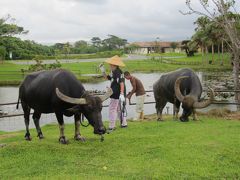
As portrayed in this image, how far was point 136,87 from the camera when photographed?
42.7 ft

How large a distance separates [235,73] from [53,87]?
11689mm

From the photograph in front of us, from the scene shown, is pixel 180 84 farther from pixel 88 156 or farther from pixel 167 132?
pixel 88 156

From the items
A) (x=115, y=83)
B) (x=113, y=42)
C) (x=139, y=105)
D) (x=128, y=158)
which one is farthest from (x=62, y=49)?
(x=128, y=158)

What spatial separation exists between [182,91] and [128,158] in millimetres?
5801

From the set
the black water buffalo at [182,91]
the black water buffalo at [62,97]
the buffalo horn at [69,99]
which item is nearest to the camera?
the buffalo horn at [69,99]

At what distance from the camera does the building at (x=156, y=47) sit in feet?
452

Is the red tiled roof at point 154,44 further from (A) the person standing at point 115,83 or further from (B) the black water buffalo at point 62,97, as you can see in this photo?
(B) the black water buffalo at point 62,97

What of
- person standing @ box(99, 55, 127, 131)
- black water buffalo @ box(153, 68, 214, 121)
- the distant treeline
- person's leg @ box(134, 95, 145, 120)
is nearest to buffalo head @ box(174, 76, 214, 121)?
black water buffalo @ box(153, 68, 214, 121)

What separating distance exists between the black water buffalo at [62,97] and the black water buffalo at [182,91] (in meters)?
4.01

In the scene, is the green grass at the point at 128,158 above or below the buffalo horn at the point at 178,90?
below

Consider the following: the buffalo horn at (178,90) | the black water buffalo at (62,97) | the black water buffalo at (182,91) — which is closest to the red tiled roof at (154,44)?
the black water buffalo at (182,91)

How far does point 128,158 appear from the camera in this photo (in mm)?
7375

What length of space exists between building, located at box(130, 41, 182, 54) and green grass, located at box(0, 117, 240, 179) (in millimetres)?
126208

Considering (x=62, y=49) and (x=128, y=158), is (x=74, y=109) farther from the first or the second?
(x=62, y=49)
